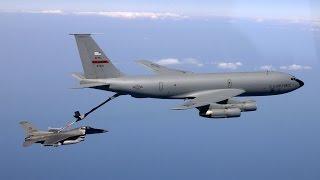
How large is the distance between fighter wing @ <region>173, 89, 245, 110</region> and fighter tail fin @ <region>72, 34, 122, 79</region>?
27.1ft

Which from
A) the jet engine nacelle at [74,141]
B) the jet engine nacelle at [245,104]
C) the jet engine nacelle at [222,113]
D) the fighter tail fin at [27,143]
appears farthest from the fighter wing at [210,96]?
the fighter tail fin at [27,143]

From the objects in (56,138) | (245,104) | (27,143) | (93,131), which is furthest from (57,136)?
(245,104)

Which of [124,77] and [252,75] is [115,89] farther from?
[252,75]

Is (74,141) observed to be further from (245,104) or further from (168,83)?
(245,104)

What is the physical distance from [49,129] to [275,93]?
2388 centimetres

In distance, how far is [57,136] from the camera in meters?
52.6

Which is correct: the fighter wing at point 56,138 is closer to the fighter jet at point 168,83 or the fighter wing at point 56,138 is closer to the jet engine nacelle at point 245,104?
the fighter jet at point 168,83

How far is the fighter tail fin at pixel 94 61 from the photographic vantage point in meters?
52.5

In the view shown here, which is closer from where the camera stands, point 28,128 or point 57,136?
point 57,136

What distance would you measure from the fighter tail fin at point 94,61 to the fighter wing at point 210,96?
8.27m

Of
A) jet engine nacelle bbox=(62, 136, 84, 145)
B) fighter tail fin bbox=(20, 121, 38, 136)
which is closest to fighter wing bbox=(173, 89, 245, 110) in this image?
jet engine nacelle bbox=(62, 136, 84, 145)

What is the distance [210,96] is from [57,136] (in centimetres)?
1571

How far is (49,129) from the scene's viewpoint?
5444cm

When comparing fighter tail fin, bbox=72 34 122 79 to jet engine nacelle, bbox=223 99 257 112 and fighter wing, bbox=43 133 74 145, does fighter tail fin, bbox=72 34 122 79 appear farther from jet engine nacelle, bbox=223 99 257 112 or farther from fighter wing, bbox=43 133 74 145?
jet engine nacelle, bbox=223 99 257 112
